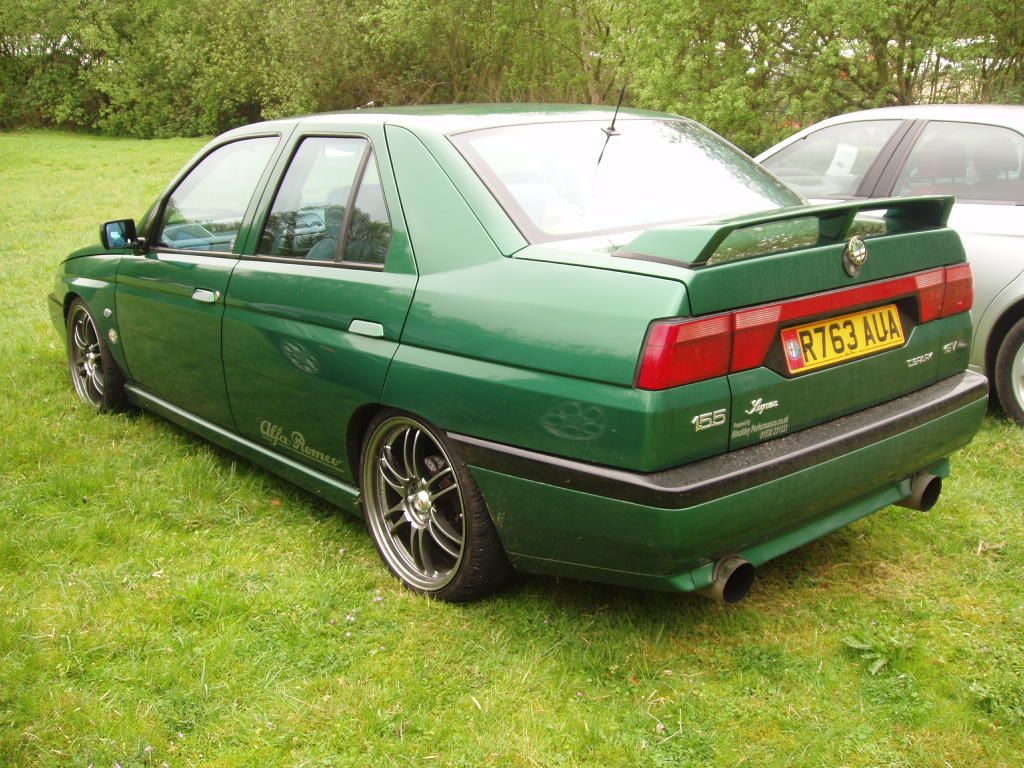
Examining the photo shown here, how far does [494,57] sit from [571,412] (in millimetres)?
22122

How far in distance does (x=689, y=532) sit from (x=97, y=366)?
394cm

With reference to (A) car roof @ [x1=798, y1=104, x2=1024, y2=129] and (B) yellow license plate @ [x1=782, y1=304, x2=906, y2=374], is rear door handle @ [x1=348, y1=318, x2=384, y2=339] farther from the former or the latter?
(A) car roof @ [x1=798, y1=104, x2=1024, y2=129]

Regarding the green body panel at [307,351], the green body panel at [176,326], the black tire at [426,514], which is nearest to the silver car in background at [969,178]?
the black tire at [426,514]

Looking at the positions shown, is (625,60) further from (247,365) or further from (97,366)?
(247,365)

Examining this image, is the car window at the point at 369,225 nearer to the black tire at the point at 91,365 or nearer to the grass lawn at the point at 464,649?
the grass lawn at the point at 464,649

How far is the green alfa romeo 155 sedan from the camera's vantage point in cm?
261

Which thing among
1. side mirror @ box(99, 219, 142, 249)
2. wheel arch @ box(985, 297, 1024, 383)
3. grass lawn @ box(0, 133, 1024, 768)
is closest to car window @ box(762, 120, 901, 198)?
wheel arch @ box(985, 297, 1024, 383)

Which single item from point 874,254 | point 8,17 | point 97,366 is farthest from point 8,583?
point 8,17

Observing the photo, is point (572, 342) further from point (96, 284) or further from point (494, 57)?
point (494, 57)

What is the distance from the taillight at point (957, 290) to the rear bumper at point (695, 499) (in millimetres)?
351

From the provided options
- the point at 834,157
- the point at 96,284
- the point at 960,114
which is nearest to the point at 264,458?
the point at 96,284

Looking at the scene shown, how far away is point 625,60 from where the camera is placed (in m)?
14.3

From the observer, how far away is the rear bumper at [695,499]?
258cm

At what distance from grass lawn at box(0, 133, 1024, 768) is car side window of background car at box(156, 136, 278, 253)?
1095 mm
